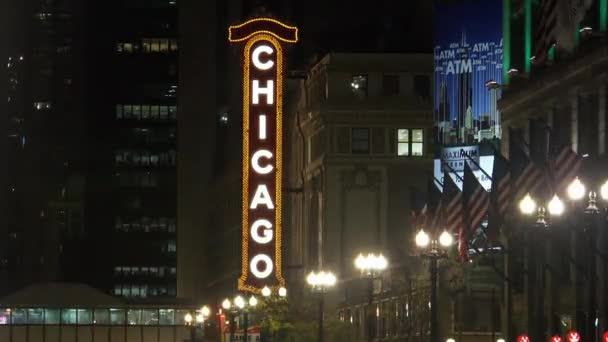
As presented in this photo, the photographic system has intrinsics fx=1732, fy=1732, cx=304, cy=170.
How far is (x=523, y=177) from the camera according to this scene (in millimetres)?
53156

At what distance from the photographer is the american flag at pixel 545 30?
2638 inches

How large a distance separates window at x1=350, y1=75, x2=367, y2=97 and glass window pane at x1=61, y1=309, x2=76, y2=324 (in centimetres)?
5518

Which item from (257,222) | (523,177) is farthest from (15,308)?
(523,177)

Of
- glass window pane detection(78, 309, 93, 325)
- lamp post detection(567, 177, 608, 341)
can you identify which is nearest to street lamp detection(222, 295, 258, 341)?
lamp post detection(567, 177, 608, 341)

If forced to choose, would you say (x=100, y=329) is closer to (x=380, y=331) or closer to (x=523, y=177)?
(x=380, y=331)

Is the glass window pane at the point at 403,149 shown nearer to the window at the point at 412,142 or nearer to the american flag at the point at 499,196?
the window at the point at 412,142

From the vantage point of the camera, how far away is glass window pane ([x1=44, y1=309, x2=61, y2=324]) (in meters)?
155

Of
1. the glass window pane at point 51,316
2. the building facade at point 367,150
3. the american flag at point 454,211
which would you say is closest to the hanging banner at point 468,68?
the building facade at point 367,150

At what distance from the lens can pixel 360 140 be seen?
109 m

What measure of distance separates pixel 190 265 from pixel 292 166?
7307 cm

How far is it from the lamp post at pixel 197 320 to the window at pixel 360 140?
24.5 m

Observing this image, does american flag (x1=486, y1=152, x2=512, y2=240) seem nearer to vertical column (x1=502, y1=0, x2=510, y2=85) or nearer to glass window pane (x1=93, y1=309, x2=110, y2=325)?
vertical column (x1=502, y1=0, x2=510, y2=85)

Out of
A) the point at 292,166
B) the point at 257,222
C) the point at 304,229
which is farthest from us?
the point at 292,166

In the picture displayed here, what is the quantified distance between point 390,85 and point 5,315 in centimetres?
5939
